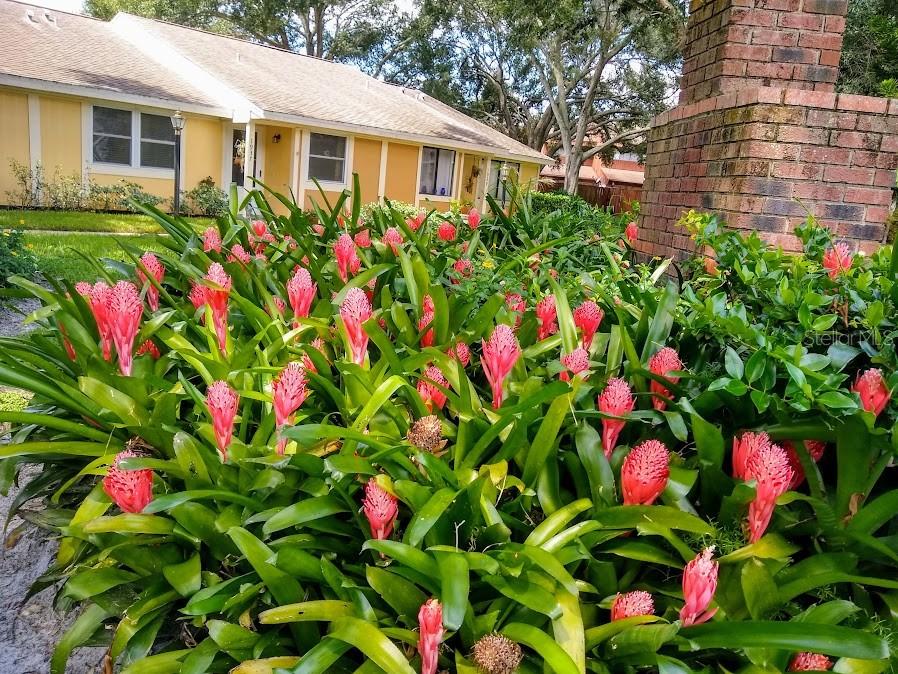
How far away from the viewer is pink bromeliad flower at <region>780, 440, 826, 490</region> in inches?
55.6

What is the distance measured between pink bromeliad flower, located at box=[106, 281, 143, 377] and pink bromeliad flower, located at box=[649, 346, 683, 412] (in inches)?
50.3

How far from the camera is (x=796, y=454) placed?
1410 millimetres

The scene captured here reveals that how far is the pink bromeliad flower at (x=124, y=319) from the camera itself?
161 centimetres

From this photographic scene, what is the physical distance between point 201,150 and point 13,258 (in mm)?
10297

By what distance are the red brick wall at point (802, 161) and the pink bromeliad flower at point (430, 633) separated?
2.94 m

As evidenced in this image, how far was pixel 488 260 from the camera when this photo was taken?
9.40 ft

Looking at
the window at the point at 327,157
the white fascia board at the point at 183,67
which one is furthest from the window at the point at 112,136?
the window at the point at 327,157

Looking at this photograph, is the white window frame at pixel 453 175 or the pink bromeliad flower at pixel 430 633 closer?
the pink bromeliad flower at pixel 430 633

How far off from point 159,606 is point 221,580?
13 centimetres

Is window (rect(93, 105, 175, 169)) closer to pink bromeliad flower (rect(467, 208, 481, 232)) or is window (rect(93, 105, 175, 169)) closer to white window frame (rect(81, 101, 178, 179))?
white window frame (rect(81, 101, 178, 179))

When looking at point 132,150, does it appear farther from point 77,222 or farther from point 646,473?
point 646,473

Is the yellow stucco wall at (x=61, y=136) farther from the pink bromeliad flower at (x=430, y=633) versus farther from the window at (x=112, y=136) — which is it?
the pink bromeliad flower at (x=430, y=633)

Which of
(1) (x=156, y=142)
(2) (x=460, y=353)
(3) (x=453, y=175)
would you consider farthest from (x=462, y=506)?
(3) (x=453, y=175)

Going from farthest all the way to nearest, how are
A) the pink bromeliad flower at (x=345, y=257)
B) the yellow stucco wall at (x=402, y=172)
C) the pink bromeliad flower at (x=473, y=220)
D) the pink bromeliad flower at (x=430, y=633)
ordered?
1. the yellow stucco wall at (x=402, y=172)
2. the pink bromeliad flower at (x=473, y=220)
3. the pink bromeliad flower at (x=345, y=257)
4. the pink bromeliad flower at (x=430, y=633)
